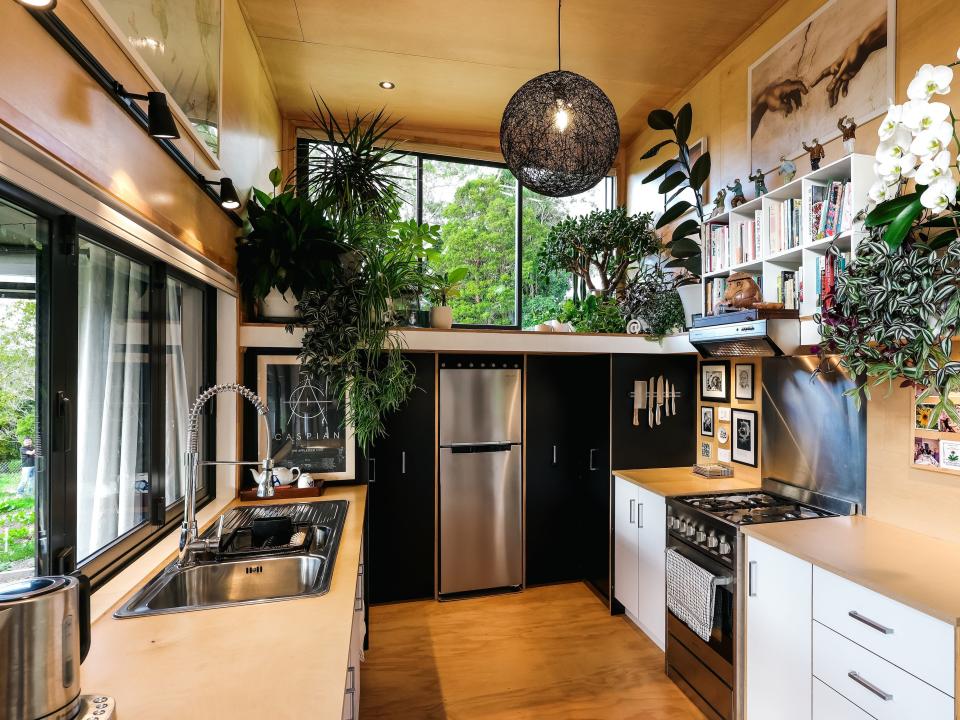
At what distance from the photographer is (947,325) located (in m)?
1.64

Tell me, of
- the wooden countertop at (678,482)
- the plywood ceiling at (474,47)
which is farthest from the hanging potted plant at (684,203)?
the wooden countertop at (678,482)

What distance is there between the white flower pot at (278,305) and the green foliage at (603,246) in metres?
1.91

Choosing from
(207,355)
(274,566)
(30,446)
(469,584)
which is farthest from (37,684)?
(469,584)

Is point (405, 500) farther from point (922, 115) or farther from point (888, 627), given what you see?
point (922, 115)

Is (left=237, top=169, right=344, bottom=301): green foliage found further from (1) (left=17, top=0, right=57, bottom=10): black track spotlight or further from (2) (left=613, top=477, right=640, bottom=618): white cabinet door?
(2) (left=613, top=477, right=640, bottom=618): white cabinet door

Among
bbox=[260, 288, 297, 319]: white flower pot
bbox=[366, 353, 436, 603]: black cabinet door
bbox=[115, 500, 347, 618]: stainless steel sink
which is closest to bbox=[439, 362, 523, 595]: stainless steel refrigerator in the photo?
bbox=[366, 353, 436, 603]: black cabinet door

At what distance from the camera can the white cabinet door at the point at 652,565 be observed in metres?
2.96

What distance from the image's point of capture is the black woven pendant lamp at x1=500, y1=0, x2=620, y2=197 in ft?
7.12

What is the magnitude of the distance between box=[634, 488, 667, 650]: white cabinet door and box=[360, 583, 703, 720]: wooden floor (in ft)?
0.41

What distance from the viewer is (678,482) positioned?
3193 millimetres

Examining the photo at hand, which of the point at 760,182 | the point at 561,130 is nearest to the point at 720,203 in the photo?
the point at 760,182

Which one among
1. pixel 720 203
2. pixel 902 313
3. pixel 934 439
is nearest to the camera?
pixel 902 313

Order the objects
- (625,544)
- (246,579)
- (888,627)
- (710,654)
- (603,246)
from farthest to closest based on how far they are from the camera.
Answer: (603,246), (625,544), (710,654), (246,579), (888,627)

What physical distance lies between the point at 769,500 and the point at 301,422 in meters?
2.68
